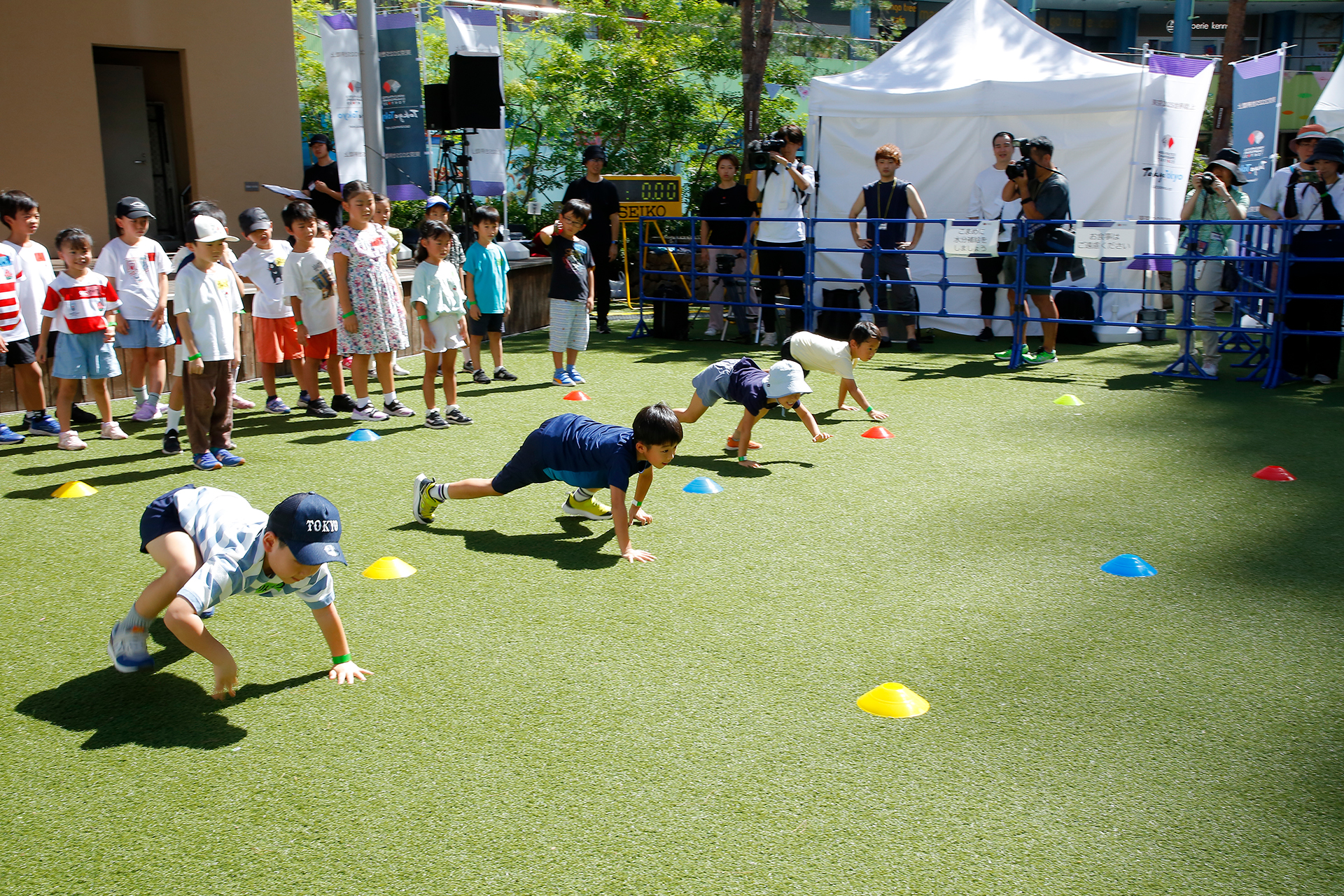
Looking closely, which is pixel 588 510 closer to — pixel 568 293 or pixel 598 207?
pixel 568 293

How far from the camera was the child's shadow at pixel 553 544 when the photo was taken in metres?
4.96

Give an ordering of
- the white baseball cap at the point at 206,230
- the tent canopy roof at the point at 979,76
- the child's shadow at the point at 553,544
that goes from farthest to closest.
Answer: the tent canopy roof at the point at 979,76
the white baseball cap at the point at 206,230
the child's shadow at the point at 553,544

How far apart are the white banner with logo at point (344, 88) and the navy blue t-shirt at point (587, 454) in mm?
10724

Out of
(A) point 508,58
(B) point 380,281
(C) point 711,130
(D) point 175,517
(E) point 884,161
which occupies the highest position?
(A) point 508,58

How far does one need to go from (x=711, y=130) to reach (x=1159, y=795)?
1974 cm

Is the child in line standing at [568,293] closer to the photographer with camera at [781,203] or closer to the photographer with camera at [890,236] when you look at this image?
the photographer with camera at [781,203]

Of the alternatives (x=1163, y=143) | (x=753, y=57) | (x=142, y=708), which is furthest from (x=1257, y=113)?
(x=142, y=708)

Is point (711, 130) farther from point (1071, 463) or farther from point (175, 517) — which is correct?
point (175, 517)

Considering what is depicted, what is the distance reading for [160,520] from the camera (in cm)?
352

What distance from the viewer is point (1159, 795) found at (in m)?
2.99

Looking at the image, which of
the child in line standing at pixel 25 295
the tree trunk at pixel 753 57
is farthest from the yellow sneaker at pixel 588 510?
the tree trunk at pixel 753 57

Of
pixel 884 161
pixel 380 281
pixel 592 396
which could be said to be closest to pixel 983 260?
pixel 884 161

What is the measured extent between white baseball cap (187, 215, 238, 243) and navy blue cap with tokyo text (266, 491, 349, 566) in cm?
384

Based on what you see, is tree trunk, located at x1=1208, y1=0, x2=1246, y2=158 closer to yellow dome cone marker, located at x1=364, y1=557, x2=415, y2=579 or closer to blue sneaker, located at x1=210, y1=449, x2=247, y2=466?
blue sneaker, located at x1=210, y1=449, x2=247, y2=466
